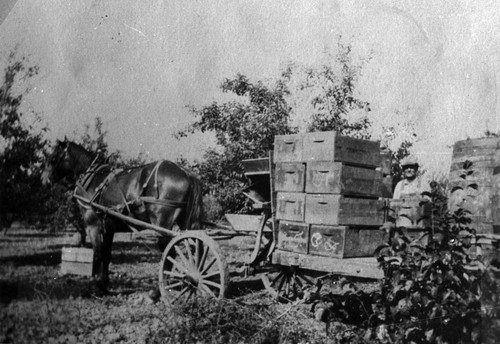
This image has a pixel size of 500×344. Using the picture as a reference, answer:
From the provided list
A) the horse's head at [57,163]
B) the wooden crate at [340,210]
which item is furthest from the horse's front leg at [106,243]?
the wooden crate at [340,210]

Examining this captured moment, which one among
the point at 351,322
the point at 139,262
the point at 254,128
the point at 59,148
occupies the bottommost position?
the point at 139,262

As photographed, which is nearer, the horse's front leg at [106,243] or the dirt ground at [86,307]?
the dirt ground at [86,307]

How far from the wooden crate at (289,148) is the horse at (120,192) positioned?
219cm

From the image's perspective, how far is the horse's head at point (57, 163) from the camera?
24.6 feet

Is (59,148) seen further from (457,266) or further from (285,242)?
(457,266)

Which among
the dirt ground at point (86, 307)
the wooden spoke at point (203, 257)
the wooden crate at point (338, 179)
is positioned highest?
the wooden crate at point (338, 179)

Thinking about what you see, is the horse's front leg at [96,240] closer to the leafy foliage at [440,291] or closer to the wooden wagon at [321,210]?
the wooden wagon at [321,210]

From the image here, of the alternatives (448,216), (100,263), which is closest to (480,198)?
(448,216)

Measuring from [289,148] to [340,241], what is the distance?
1.17 metres

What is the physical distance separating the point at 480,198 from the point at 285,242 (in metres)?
2.12

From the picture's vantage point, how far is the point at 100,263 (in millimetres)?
6652

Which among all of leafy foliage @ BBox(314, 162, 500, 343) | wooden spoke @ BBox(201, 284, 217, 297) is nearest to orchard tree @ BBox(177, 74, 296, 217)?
wooden spoke @ BBox(201, 284, 217, 297)

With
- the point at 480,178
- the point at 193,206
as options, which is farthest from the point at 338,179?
the point at 193,206

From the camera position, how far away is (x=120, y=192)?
21.9 feet
